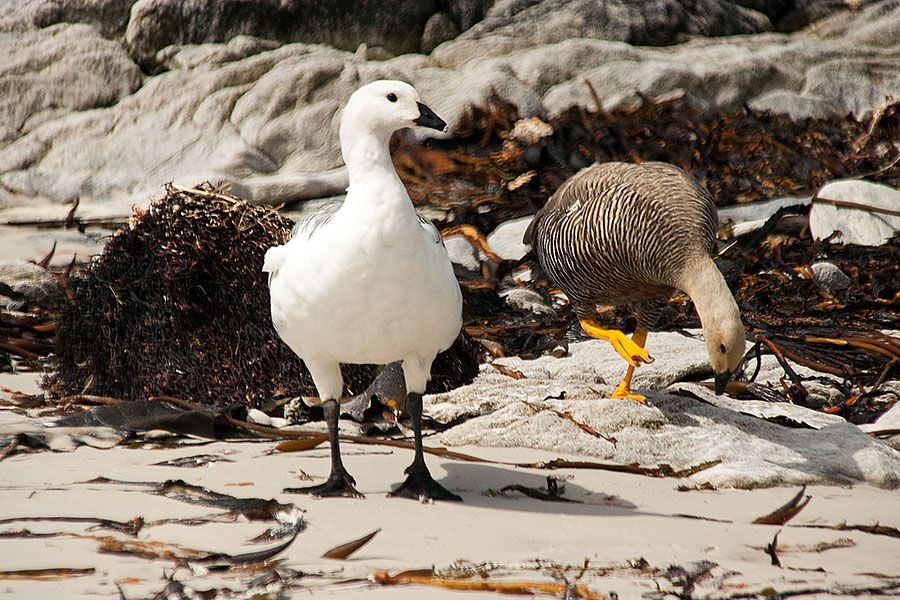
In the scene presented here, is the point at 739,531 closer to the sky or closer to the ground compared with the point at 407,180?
closer to the ground

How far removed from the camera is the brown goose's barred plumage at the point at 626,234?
16.9 feet

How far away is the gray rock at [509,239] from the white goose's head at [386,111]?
5.56 m

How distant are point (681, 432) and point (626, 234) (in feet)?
4.58

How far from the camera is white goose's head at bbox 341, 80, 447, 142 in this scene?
139 inches

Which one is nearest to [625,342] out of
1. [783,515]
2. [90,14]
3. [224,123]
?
[783,515]

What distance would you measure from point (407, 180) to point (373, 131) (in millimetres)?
8244

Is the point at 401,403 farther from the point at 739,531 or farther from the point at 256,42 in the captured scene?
the point at 256,42

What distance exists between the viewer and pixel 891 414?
4930 mm

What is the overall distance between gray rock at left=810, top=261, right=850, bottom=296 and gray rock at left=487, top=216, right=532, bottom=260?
9.39 ft

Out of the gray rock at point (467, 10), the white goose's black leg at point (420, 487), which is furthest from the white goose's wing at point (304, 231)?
the gray rock at point (467, 10)

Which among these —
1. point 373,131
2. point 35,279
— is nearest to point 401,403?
point 373,131

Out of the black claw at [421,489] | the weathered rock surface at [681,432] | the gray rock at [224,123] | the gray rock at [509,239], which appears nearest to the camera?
the black claw at [421,489]

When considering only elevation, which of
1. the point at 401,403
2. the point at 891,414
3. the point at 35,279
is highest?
the point at 35,279

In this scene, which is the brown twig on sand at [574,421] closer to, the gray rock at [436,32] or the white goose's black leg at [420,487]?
the white goose's black leg at [420,487]
